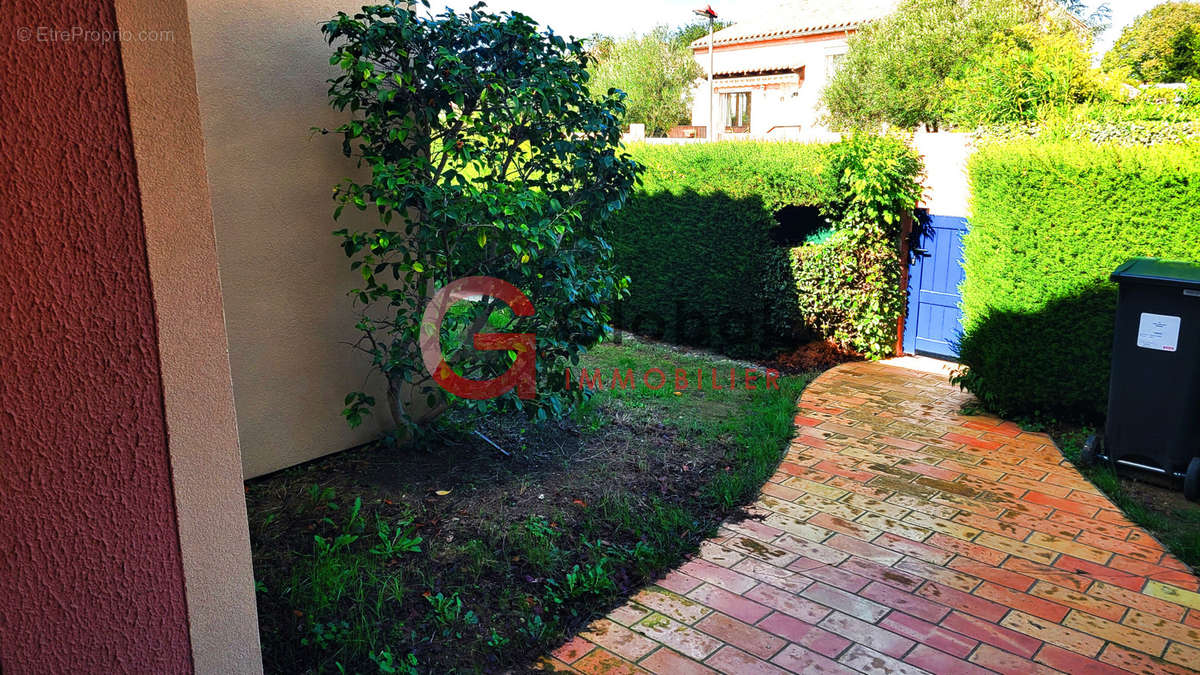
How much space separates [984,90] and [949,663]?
1195 centimetres

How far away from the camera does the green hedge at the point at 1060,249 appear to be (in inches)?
268

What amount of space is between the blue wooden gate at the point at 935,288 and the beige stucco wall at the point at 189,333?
28.6 feet

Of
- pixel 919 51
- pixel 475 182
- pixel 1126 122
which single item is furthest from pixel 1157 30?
pixel 475 182

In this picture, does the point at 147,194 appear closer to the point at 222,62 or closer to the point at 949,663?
the point at 222,62

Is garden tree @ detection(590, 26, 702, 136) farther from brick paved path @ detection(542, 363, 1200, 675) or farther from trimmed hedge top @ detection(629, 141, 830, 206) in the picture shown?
brick paved path @ detection(542, 363, 1200, 675)

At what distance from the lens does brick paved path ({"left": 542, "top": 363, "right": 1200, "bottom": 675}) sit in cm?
400

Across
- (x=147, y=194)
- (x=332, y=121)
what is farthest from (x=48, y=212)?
(x=332, y=121)

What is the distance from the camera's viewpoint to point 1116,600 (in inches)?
180

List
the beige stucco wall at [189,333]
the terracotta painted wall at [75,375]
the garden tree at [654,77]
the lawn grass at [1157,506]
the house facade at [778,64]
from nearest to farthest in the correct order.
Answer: the terracotta painted wall at [75,375] < the beige stucco wall at [189,333] < the lawn grass at [1157,506] < the house facade at [778,64] < the garden tree at [654,77]

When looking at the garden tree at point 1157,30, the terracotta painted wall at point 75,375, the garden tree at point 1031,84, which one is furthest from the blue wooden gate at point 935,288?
the garden tree at point 1157,30

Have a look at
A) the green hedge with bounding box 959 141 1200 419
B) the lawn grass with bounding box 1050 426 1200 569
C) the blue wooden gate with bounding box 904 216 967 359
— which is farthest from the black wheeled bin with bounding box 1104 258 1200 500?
the blue wooden gate with bounding box 904 216 967 359

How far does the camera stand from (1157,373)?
6094mm

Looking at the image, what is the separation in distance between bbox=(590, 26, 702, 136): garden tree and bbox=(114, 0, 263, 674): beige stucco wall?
30.6m

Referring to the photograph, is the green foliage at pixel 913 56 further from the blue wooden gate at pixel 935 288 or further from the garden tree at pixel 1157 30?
the garden tree at pixel 1157 30
